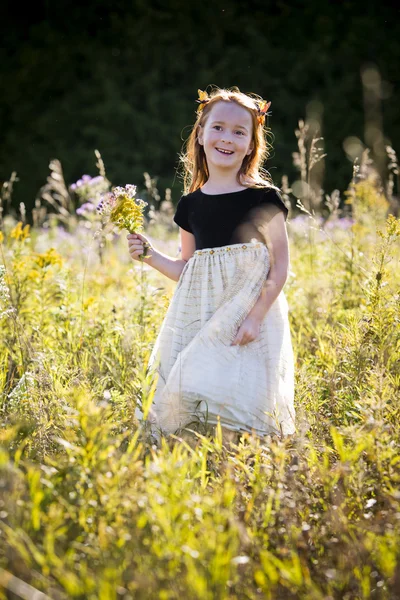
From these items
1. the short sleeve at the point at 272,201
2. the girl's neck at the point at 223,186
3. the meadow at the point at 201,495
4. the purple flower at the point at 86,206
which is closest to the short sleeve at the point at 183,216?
the girl's neck at the point at 223,186

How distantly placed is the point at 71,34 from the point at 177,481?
9.69 meters

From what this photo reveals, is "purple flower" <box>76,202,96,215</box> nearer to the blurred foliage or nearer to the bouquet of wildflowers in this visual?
the bouquet of wildflowers

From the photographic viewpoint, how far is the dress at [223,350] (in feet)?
6.61

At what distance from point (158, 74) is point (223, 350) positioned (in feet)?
27.3

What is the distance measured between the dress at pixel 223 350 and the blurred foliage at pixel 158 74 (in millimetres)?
7018

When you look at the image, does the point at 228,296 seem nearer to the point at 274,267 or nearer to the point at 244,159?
the point at 274,267

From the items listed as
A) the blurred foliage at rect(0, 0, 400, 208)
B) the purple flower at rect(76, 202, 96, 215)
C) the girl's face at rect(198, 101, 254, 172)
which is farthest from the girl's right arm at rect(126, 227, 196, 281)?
the blurred foliage at rect(0, 0, 400, 208)

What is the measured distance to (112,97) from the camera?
9422 mm

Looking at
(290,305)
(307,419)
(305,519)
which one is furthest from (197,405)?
(290,305)

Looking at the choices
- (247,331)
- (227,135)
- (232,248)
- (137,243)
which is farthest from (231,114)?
(247,331)

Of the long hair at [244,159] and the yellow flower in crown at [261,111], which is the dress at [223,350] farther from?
the yellow flower in crown at [261,111]

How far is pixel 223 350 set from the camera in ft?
6.79

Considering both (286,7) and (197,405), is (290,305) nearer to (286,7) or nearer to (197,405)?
(197,405)

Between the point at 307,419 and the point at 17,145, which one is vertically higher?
the point at 17,145
